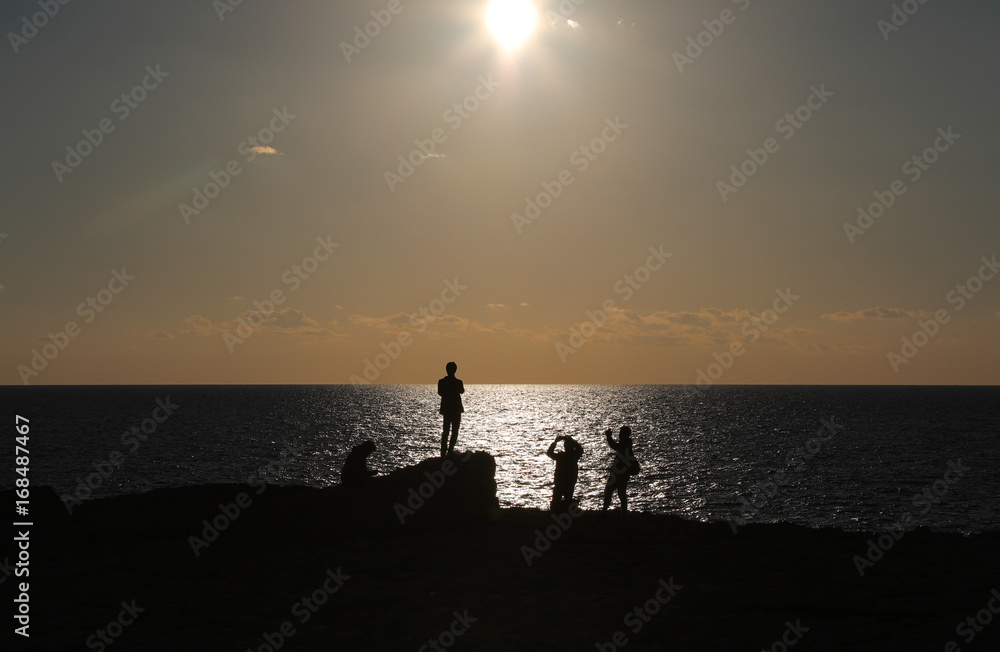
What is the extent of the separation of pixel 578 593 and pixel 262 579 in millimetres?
5839

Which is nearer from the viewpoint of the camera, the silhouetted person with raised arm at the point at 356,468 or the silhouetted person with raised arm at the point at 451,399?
the silhouetted person with raised arm at the point at 356,468

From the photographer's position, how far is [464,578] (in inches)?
527

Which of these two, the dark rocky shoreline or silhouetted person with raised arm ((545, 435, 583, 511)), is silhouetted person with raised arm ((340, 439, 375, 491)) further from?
silhouetted person with raised arm ((545, 435, 583, 511))

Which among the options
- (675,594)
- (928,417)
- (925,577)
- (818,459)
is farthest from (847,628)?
(928,417)

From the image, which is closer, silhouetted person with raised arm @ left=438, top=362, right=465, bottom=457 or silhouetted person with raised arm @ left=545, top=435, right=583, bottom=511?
silhouetted person with raised arm @ left=545, top=435, right=583, bottom=511

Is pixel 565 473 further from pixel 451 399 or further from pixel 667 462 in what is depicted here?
pixel 667 462

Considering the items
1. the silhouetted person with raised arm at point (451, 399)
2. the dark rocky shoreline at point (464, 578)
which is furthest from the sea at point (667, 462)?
the silhouetted person with raised arm at point (451, 399)

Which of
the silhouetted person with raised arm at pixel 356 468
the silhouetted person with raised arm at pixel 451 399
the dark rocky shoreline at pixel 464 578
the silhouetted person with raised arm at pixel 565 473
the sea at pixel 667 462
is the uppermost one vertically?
the sea at pixel 667 462

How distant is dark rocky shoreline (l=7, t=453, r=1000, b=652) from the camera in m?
10.4

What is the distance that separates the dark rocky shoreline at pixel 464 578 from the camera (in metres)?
10.4

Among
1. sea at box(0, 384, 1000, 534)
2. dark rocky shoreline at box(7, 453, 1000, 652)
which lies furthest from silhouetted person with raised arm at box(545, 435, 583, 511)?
sea at box(0, 384, 1000, 534)

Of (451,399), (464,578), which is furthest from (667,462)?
(464,578)

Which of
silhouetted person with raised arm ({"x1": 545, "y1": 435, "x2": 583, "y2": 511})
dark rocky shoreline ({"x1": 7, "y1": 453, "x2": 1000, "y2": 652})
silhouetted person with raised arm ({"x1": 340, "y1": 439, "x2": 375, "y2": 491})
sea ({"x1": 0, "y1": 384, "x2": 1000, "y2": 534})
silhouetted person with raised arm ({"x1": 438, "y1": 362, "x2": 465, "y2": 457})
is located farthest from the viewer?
sea ({"x1": 0, "y1": 384, "x2": 1000, "y2": 534})

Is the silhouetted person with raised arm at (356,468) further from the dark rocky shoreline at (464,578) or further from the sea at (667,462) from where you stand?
the sea at (667,462)
